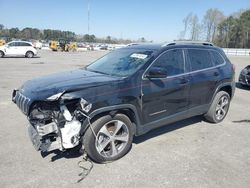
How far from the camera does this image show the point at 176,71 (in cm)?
493

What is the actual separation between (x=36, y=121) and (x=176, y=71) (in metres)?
2.65

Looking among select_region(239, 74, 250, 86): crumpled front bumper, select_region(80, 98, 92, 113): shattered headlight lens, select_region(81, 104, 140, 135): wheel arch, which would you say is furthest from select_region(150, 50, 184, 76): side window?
select_region(239, 74, 250, 86): crumpled front bumper

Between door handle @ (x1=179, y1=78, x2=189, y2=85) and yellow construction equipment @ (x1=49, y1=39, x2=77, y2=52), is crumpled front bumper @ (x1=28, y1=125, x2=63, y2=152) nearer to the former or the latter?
door handle @ (x1=179, y1=78, x2=189, y2=85)

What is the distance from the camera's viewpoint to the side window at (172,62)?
4.72 metres

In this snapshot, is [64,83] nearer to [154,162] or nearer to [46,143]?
[46,143]

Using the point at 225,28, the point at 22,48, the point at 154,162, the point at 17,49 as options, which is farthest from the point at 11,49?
the point at 225,28

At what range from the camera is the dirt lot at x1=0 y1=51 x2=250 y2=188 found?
3.60m

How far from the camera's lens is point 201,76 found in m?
5.40

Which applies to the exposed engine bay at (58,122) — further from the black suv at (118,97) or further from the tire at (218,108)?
the tire at (218,108)

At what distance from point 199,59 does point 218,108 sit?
144cm

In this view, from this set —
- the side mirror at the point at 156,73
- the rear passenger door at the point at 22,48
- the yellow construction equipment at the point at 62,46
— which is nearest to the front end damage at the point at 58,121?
Result: the side mirror at the point at 156,73

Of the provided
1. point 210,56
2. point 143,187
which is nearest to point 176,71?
point 210,56

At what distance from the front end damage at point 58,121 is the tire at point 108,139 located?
206 mm

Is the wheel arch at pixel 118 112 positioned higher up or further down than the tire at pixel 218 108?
higher up
